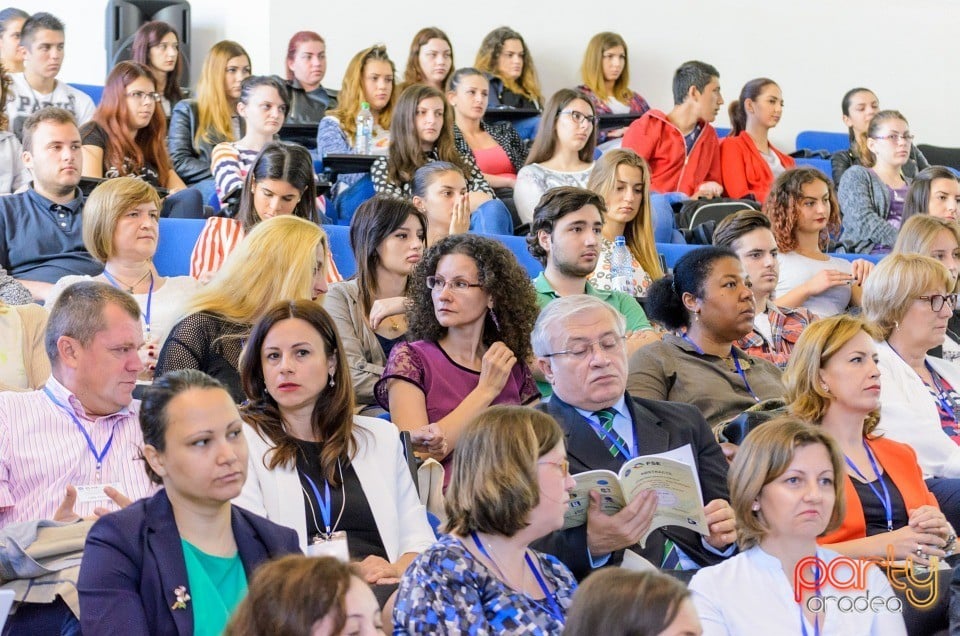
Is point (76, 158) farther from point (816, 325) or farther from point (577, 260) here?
point (816, 325)

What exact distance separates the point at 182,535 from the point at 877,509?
160cm

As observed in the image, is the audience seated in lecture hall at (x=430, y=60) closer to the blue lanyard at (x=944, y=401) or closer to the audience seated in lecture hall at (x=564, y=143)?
the audience seated in lecture hall at (x=564, y=143)

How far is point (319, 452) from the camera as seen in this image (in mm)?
2756

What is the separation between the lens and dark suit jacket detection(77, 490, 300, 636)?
2133mm

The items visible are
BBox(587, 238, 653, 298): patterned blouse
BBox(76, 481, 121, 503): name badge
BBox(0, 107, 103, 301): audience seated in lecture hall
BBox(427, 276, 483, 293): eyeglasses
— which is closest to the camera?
BBox(76, 481, 121, 503): name badge

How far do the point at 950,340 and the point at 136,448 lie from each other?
2853 millimetres

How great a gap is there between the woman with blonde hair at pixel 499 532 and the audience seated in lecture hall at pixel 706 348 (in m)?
1.12

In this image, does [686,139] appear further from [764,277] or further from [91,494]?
[91,494]

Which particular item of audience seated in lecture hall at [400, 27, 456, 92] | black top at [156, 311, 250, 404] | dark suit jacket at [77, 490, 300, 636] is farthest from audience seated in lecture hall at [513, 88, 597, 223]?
dark suit jacket at [77, 490, 300, 636]

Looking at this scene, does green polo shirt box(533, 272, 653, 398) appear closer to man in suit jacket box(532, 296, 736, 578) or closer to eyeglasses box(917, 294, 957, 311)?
eyeglasses box(917, 294, 957, 311)

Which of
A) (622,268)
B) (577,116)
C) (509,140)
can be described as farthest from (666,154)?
(622,268)

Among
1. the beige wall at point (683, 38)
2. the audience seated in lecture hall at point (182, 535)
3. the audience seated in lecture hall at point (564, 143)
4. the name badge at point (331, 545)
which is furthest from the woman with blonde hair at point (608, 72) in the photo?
the audience seated in lecture hall at point (182, 535)

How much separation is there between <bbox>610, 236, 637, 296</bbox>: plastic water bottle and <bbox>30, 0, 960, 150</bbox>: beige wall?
2713 millimetres

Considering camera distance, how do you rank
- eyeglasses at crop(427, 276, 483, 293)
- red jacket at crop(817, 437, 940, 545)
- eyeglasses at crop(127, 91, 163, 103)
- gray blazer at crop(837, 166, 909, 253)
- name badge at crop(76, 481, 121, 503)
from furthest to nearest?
1. gray blazer at crop(837, 166, 909, 253)
2. eyeglasses at crop(127, 91, 163, 103)
3. eyeglasses at crop(427, 276, 483, 293)
4. red jacket at crop(817, 437, 940, 545)
5. name badge at crop(76, 481, 121, 503)
